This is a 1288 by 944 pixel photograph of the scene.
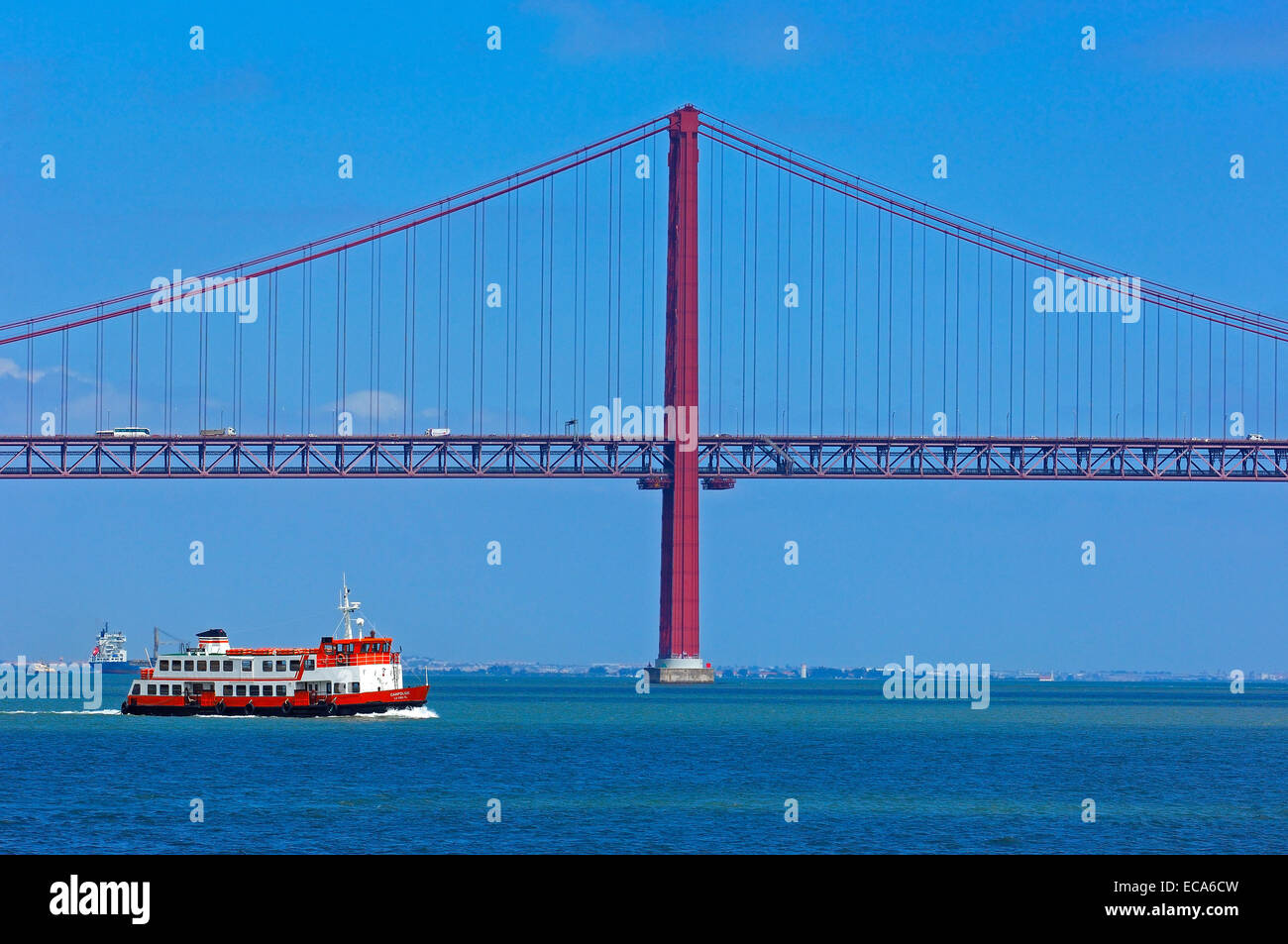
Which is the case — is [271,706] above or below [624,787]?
below

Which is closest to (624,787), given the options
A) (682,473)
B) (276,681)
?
(276,681)

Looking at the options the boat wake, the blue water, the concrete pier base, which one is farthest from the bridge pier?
the boat wake

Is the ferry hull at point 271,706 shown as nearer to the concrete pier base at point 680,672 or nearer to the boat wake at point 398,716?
the boat wake at point 398,716

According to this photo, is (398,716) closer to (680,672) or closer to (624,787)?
(624,787)

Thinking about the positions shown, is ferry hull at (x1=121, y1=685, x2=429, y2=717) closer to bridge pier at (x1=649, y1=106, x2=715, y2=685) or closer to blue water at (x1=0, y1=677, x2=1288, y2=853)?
blue water at (x1=0, y1=677, x2=1288, y2=853)

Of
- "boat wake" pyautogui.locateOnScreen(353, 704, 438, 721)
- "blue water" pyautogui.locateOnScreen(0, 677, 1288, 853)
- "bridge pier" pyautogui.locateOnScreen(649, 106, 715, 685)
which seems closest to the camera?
"blue water" pyautogui.locateOnScreen(0, 677, 1288, 853)

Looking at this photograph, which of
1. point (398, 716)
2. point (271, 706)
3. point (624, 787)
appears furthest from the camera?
point (398, 716)
